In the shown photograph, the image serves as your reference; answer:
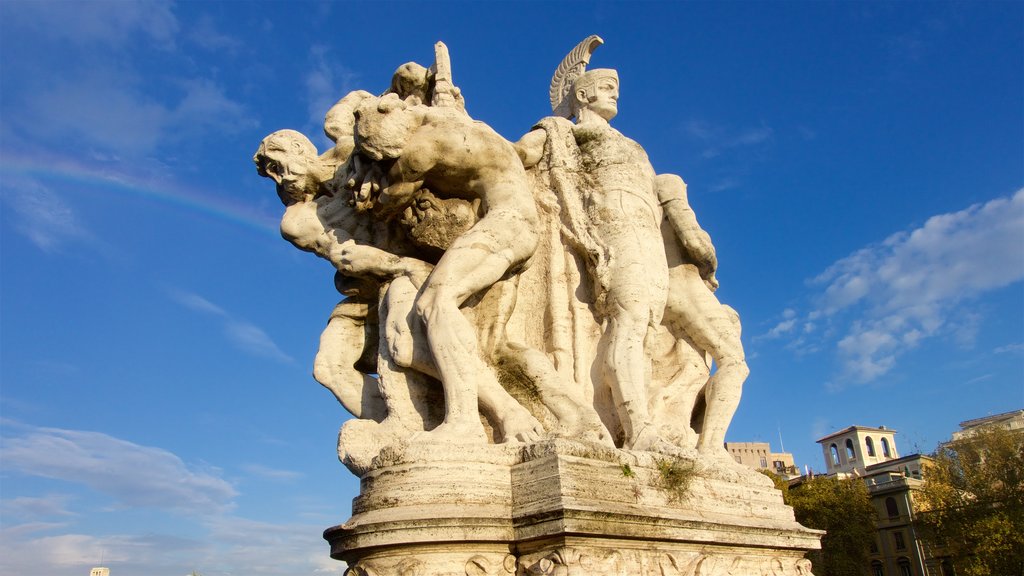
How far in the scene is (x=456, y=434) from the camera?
5.29 m

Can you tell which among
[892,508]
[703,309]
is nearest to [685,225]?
[703,309]

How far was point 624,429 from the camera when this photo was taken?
6215 mm

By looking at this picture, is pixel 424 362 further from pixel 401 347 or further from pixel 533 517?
pixel 533 517

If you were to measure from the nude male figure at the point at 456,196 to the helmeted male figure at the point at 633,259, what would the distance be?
2.29 ft

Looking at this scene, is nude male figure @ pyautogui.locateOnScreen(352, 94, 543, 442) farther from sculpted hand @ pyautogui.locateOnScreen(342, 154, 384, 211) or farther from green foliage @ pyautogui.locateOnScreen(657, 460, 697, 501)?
green foliage @ pyautogui.locateOnScreen(657, 460, 697, 501)

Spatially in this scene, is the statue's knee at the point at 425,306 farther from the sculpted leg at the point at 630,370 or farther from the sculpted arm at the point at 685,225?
the sculpted arm at the point at 685,225

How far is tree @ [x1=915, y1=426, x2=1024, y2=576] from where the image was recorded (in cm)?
2500

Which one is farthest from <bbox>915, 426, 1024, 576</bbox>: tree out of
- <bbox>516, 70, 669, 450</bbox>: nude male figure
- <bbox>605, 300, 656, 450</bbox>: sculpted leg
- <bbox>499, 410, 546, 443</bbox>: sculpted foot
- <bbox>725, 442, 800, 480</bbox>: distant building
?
<bbox>725, 442, 800, 480</bbox>: distant building

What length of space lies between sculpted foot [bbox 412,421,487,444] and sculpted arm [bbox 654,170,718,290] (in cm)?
281

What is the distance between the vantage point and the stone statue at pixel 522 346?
15.9ft

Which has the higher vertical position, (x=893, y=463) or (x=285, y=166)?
(x=893, y=463)

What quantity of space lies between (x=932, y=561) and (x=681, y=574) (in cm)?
4247

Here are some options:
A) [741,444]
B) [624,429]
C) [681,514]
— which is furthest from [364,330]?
[741,444]

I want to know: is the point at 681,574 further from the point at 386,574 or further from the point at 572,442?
the point at 386,574
